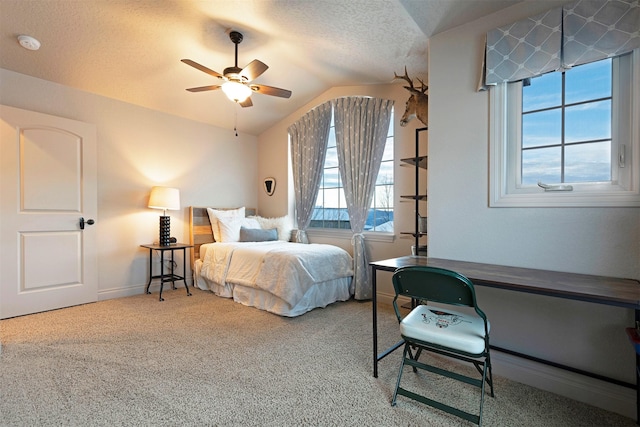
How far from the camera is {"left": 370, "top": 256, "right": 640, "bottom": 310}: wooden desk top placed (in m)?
1.34

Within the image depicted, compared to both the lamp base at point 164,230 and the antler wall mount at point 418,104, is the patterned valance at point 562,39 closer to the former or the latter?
the antler wall mount at point 418,104

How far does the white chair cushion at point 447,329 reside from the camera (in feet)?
5.05

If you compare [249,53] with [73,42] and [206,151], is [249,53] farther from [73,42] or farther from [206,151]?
[206,151]

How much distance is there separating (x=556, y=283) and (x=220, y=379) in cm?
202

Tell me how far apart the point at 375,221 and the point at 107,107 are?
364 centimetres

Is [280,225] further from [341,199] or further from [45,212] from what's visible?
[45,212]

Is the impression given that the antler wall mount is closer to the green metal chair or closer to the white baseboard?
the green metal chair

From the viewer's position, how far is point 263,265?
339cm

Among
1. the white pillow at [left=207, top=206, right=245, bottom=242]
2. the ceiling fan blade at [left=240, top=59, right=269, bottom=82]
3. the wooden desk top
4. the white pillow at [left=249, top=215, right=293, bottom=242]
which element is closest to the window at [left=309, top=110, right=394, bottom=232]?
the white pillow at [left=249, top=215, right=293, bottom=242]

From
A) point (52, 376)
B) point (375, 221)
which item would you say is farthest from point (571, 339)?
point (52, 376)

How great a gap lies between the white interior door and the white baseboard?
4.20 m

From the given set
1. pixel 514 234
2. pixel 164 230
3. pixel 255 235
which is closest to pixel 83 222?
pixel 164 230

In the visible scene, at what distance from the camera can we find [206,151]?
4727 mm

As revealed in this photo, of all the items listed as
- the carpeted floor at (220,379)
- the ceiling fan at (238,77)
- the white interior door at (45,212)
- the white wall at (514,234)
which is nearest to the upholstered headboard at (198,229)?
the white interior door at (45,212)
